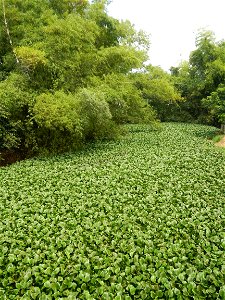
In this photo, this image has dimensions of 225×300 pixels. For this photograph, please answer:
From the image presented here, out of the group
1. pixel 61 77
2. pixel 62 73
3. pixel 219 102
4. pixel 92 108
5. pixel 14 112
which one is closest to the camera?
pixel 92 108

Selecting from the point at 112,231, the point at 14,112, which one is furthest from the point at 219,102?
the point at 112,231

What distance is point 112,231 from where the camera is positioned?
6625 mm

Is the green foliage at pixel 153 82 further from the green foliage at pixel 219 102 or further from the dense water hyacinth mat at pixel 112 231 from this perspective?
the dense water hyacinth mat at pixel 112 231

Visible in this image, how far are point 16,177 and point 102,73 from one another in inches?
344

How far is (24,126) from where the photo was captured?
1386 cm

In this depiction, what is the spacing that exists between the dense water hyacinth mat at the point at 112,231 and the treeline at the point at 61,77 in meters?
2.43

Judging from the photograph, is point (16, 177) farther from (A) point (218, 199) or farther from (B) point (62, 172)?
(A) point (218, 199)

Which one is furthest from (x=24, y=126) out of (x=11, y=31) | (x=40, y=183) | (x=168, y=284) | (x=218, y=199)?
(x=168, y=284)

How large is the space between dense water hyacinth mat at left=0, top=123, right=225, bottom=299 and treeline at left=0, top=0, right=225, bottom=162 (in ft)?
8.17

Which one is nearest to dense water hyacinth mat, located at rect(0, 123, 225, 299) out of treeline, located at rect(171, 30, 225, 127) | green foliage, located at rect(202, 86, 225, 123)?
green foliage, located at rect(202, 86, 225, 123)

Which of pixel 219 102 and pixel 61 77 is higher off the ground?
pixel 61 77

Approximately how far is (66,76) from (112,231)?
33.8 ft

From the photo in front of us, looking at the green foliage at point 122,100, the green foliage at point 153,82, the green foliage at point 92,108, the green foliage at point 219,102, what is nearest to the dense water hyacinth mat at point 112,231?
the green foliage at point 92,108

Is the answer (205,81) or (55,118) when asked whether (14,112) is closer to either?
(55,118)
